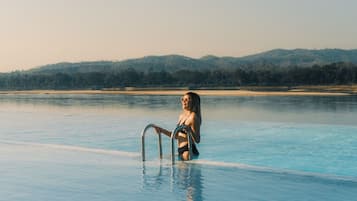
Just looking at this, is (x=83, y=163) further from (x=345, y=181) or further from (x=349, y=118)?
(x=349, y=118)

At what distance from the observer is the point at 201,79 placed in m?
77.1

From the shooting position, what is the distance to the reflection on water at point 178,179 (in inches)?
211

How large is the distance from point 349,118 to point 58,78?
78991 mm

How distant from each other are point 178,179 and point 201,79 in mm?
71194

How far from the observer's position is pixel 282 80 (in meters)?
71.5

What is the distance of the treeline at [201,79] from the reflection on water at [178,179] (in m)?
60.1

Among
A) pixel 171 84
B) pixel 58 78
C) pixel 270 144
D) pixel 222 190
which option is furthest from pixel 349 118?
pixel 58 78

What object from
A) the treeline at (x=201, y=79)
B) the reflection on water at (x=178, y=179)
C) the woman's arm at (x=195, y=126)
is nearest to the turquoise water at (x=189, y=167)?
the reflection on water at (x=178, y=179)

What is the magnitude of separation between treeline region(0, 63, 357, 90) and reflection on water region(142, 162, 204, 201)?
197 ft

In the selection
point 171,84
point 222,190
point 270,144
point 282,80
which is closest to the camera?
point 222,190

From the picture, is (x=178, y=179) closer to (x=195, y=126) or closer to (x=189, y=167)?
(x=189, y=167)

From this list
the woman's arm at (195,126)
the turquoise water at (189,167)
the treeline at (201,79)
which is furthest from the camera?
the treeline at (201,79)

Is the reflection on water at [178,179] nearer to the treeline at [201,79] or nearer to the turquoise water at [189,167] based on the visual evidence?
the turquoise water at [189,167]

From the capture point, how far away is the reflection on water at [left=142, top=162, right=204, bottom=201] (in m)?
5.35
